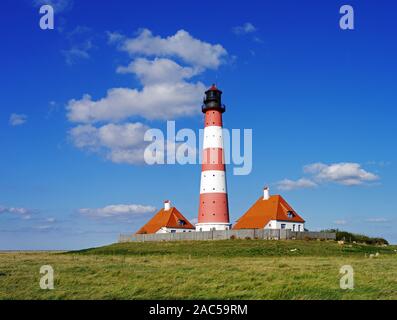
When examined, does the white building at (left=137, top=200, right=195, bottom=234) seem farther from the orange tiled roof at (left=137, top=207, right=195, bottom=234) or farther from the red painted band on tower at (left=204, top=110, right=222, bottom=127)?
the red painted band on tower at (left=204, top=110, right=222, bottom=127)

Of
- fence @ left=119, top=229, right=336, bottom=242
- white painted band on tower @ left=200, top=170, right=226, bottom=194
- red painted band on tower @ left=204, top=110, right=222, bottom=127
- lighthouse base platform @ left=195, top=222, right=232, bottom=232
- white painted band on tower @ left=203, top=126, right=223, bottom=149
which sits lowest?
fence @ left=119, top=229, right=336, bottom=242

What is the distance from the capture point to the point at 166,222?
221 feet

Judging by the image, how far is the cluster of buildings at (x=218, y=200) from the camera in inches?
2121

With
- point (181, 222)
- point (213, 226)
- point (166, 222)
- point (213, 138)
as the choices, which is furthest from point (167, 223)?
point (213, 138)

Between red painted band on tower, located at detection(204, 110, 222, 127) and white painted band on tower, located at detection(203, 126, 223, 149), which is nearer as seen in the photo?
white painted band on tower, located at detection(203, 126, 223, 149)

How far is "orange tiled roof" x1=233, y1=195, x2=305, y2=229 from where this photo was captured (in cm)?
5788

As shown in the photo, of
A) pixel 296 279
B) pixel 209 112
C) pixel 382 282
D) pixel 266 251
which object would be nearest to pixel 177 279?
pixel 296 279

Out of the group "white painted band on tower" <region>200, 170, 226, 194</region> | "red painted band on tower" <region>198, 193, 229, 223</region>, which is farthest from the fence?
"white painted band on tower" <region>200, 170, 226, 194</region>

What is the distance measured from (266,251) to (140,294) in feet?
82.7

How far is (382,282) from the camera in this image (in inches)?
727

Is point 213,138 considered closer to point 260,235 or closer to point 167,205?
point 260,235
